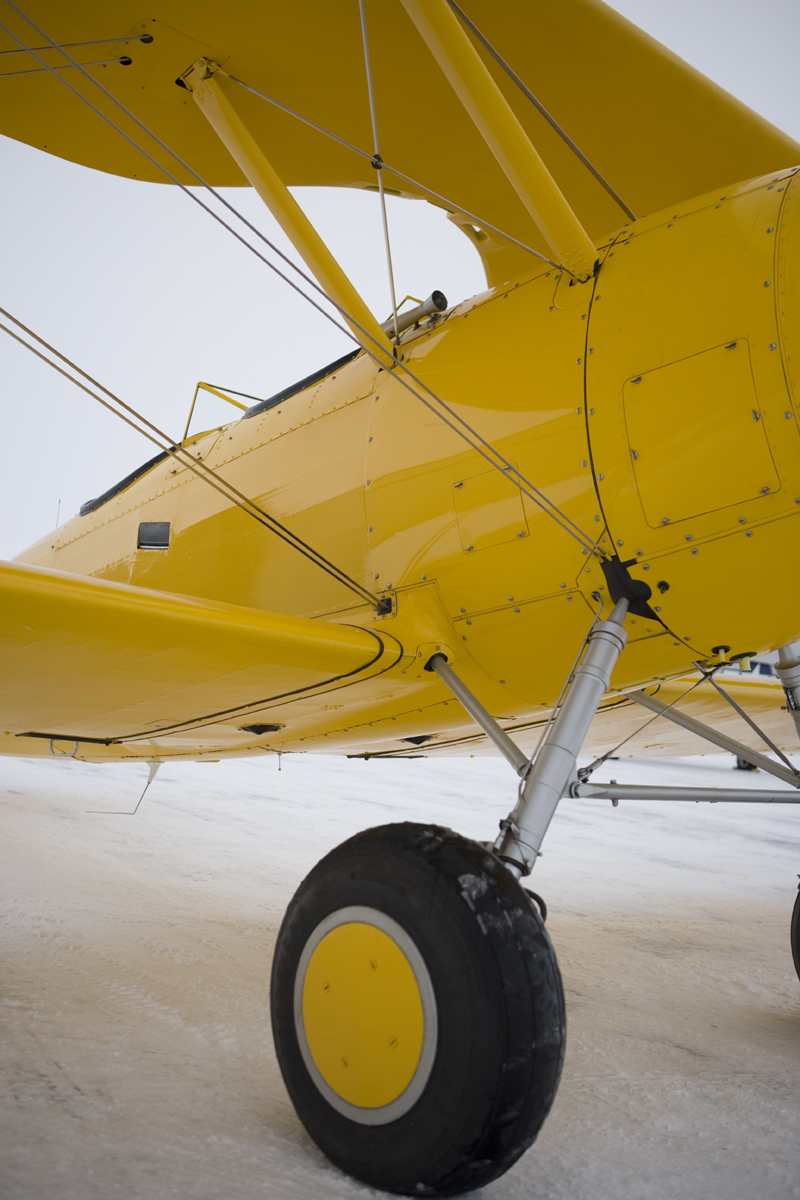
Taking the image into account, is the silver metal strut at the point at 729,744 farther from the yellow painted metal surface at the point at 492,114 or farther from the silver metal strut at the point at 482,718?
the yellow painted metal surface at the point at 492,114

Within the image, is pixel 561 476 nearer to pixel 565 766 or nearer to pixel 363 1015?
pixel 565 766

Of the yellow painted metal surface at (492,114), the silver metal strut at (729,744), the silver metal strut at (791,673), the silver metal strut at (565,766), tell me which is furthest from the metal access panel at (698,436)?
the silver metal strut at (791,673)

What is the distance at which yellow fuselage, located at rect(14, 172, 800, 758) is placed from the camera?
Answer: 195 centimetres

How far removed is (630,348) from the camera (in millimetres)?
2104

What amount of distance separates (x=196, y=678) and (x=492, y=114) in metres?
1.74

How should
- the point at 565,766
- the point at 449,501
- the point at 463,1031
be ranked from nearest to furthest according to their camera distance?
the point at 463,1031 → the point at 565,766 → the point at 449,501

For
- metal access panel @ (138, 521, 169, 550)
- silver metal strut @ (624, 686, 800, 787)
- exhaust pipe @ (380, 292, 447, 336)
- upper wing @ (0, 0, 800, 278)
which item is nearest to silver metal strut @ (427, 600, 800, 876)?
silver metal strut @ (624, 686, 800, 787)

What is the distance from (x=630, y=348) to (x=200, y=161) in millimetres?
2260

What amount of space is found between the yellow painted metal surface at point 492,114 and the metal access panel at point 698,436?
54cm

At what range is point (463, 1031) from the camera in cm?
147

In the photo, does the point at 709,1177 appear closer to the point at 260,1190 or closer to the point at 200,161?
the point at 260,1190

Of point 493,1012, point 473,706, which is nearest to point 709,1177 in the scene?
point 493,1012

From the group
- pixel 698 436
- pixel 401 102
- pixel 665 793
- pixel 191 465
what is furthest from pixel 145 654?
pixel 401 102

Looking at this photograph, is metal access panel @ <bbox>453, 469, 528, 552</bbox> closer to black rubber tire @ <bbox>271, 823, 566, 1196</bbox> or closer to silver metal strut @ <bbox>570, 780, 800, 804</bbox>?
silver metal strut @ <bbox>570, 780, 800, 804</bbox>
